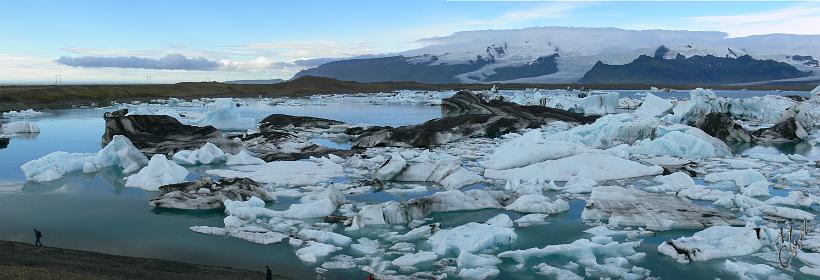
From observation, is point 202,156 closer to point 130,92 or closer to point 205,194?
point 205,194

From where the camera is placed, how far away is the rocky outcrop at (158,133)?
2222 centimetres

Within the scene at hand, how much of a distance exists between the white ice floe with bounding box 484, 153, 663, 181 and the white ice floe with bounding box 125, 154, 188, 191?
314 inches

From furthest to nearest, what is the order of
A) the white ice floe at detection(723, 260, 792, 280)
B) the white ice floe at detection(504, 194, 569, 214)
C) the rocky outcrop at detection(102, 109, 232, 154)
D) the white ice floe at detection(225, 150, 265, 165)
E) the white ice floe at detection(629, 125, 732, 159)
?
the rocky outcrop at detection(102, 109, 232, 154)
the white ice floe at detection(629, 125, 732, 159)
the white ice floe at detection(225, 150, 265, 165)
the white ice floe at detection(504, 194, 569, 214)
the white ice floe at detection(723, 260, 792, 280)

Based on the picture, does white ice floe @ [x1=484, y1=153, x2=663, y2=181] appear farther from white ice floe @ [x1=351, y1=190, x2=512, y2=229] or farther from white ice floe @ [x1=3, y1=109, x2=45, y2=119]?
white ice floe @ [x1=3, y1=109, x2=45, y2=119]

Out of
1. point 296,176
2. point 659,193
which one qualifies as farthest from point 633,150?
point 296,176

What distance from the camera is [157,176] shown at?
15531 mm

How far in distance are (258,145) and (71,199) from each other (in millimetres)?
9895

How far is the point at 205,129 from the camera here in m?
24.2

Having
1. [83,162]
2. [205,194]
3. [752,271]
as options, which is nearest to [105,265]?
[205,194]

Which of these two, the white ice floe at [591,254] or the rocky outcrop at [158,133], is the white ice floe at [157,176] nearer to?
the rocky outcrop at [158,133]

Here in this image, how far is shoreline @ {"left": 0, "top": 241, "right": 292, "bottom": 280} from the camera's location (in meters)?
8.15

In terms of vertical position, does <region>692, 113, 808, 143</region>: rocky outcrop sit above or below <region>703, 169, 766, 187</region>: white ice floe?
above

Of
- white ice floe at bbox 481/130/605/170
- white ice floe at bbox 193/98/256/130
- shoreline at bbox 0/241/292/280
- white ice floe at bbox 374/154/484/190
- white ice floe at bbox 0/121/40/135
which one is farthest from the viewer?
white ice floe at bbox 193/98/256/130

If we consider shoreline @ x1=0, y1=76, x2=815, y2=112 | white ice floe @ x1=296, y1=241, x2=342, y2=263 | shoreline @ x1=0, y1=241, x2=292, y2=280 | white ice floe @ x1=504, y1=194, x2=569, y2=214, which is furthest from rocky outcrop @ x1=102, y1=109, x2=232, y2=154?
shoreline @ x1=0, y1=76, x2=815, y2=112
